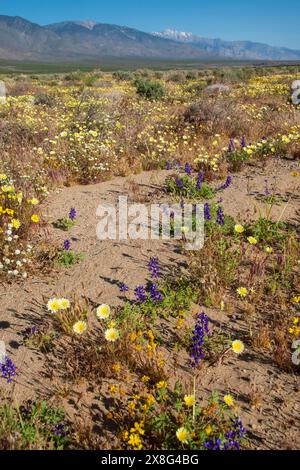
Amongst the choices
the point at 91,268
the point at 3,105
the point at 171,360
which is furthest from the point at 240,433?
the point at 3,105

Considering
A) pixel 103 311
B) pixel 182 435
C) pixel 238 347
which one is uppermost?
pixel 103 311

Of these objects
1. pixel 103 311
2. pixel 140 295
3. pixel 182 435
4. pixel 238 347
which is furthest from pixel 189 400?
pixel 140 295

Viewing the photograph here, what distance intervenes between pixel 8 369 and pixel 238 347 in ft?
6.67

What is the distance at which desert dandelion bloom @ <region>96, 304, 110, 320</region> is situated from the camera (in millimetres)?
3760

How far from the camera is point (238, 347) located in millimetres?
3504

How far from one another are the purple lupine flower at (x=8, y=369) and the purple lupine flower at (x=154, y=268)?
5.96 feet

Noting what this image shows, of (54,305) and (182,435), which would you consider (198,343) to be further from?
(54,305)

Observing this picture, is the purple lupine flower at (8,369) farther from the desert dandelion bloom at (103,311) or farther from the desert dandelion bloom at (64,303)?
the desert dandelion bloom at (103,311)

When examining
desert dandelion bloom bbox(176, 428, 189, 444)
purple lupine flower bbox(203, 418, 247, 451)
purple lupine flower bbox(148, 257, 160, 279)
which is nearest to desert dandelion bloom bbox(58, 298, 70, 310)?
purple lupine flower bbox(148, 257, 160, 279)

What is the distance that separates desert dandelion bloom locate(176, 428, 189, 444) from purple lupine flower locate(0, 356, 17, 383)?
1482mm

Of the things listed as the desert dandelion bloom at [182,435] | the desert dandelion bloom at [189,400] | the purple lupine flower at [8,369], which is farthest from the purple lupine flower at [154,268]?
the desert dandelion bloom at [182,435]

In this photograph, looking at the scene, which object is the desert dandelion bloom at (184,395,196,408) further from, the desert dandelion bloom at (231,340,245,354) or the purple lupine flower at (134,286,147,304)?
the purple lupine flower at (134,286,147,304)

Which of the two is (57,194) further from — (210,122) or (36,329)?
(210,122)

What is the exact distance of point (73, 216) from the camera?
5660 mm
